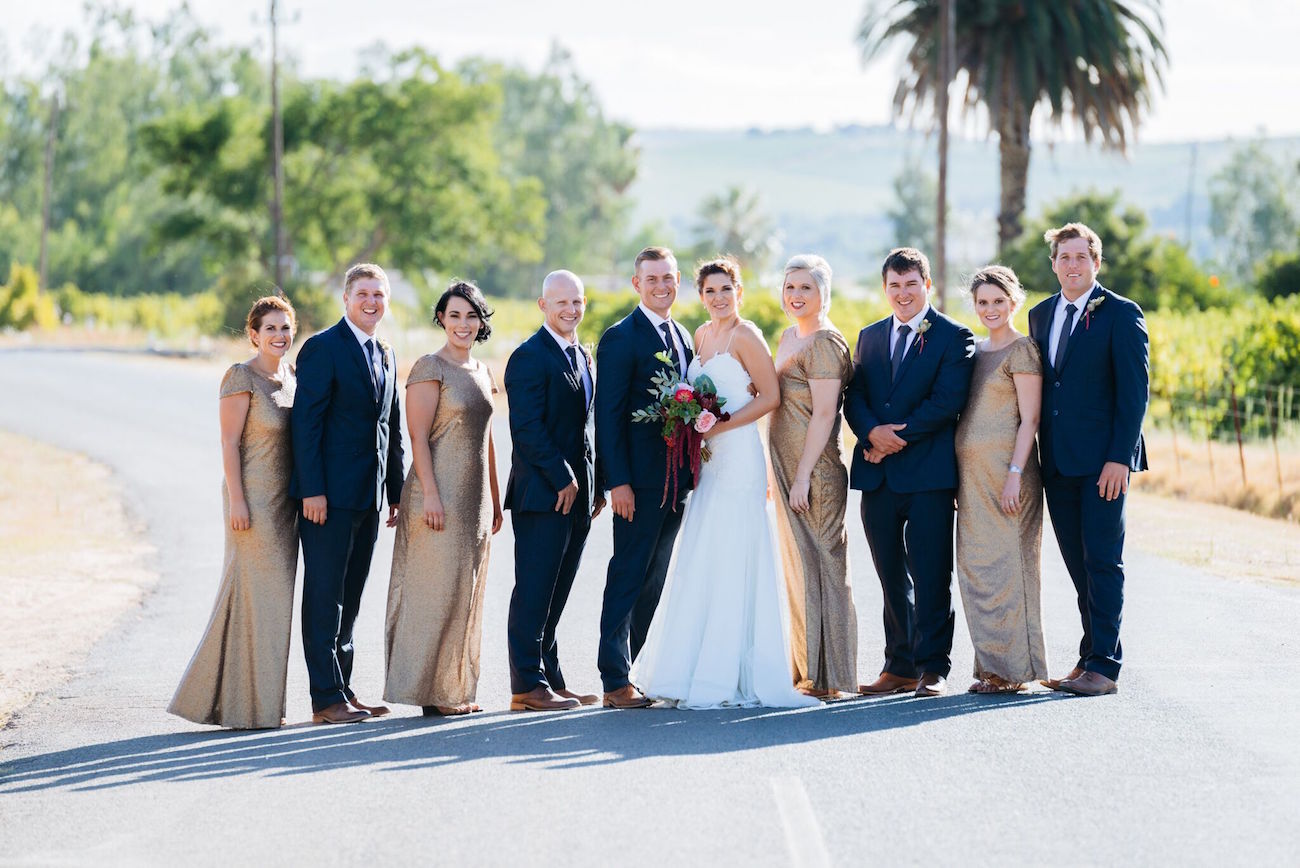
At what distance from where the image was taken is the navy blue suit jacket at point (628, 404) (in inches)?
347

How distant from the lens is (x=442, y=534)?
28.8ft

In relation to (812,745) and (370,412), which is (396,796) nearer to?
(812,745)

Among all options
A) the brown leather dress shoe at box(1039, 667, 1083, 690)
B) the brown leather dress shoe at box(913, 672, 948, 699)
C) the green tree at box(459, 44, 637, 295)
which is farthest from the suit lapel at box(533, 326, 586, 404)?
the green tree at box(459, 44, 637, 295)

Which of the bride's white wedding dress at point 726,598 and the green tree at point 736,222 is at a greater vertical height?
the green tree at point 736,222

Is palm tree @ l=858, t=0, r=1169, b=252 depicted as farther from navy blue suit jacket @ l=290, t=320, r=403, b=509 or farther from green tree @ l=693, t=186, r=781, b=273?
green tree @ l=693, t=186, r=781, b=273

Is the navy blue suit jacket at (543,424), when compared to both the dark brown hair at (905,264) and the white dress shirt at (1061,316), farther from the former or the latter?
the white dress shirt at (1061,316)

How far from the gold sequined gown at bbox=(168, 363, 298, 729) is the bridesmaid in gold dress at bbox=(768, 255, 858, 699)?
2491 millimetres

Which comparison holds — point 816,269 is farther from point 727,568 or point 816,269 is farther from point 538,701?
point 538,701

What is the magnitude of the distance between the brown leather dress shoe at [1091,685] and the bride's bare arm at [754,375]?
2036 mm

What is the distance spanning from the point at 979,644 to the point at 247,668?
11.8 ft

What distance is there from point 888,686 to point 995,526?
98 cm

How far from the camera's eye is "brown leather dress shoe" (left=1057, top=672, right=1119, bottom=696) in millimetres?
8734

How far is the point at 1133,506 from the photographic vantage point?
19.0 meters

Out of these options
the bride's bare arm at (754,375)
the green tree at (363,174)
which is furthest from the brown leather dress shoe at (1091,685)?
the green tree at (363,174)
